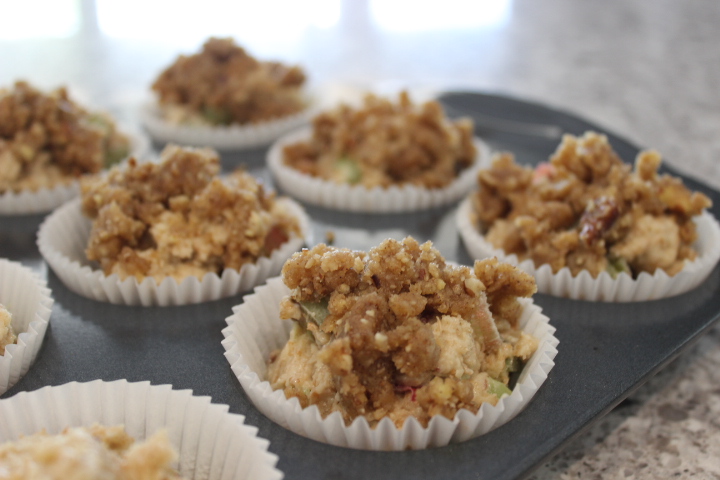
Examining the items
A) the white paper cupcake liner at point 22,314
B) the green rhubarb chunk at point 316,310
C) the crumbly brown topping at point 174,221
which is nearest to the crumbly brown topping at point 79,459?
the white paper cupcake liner at point 22,314

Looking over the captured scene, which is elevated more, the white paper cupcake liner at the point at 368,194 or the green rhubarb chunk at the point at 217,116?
the green rhubarb chunk at the point at 217,116

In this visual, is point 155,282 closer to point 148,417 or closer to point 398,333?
point 148,417

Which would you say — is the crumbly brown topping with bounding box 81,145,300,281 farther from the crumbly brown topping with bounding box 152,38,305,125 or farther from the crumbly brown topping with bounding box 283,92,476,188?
the crumbly brown topping with bounding box 152,38,305,125

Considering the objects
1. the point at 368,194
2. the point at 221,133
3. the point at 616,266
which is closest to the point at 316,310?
the point at 616,266

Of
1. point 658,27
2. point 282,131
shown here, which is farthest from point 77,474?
point 658,27

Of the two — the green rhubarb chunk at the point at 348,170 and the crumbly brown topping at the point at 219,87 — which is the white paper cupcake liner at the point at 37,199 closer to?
the crumbly brown topping at the point at 219,87

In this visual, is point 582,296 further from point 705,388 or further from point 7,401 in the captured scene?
point 7,401

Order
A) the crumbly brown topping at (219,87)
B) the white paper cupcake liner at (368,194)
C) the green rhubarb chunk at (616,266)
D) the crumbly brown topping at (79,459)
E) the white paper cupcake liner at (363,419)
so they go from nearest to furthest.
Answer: the crumbly brown topping at (79,459) → the white paper cupcake liner at (363,419) → the green rhubarb chunk at (616,266) → the white paper cupcake liner at (368,194) → the crumbly brown topping at (219,87)
